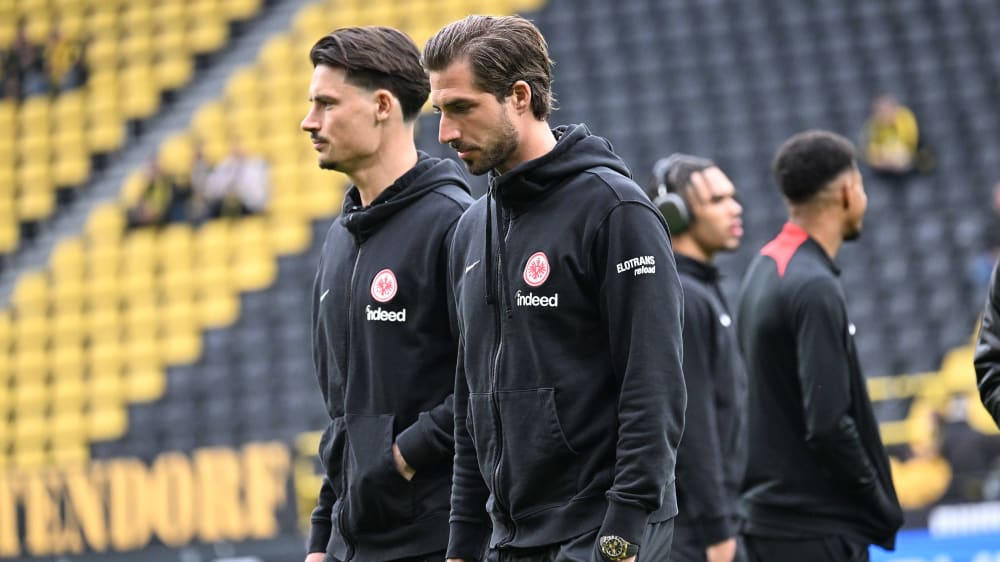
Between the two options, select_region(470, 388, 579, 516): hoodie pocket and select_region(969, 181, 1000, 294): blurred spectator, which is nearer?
select_region(470, 388, 579, 516): hoodie pocket

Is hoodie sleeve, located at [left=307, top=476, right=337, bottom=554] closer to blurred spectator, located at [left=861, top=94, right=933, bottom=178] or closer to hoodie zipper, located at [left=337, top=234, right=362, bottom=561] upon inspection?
hoodie zipper, located at [left=337, top=234, right=362, bottom=561]

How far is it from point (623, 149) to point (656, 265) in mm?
11845

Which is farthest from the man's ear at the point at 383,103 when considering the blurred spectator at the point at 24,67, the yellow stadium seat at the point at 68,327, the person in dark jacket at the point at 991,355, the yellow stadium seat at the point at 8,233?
the blurred spectator at the point at 24,67

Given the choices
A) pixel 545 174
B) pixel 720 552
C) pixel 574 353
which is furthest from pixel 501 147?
pixel 720 552

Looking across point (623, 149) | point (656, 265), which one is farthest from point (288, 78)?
point (656, 265)

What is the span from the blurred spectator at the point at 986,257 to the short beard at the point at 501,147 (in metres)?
9.39

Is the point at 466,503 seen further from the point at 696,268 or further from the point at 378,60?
the point at 696,268

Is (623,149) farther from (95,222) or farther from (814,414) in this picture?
(814,414)

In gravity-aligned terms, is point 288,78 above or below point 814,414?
above

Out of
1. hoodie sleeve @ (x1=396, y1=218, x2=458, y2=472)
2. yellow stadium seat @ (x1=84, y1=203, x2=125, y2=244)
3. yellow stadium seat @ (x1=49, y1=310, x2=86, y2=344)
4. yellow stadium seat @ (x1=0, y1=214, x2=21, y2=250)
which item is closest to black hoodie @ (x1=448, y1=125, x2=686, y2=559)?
hoodie sleeve @ (x1=396, y1=218, x2=458, y2=472)

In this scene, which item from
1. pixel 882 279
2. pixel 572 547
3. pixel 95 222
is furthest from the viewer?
pixel 95 222

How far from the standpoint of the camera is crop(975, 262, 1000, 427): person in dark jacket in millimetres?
3680

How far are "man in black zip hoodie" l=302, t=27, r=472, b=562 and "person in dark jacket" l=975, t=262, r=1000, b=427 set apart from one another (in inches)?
51.3

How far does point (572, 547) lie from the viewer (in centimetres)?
329
